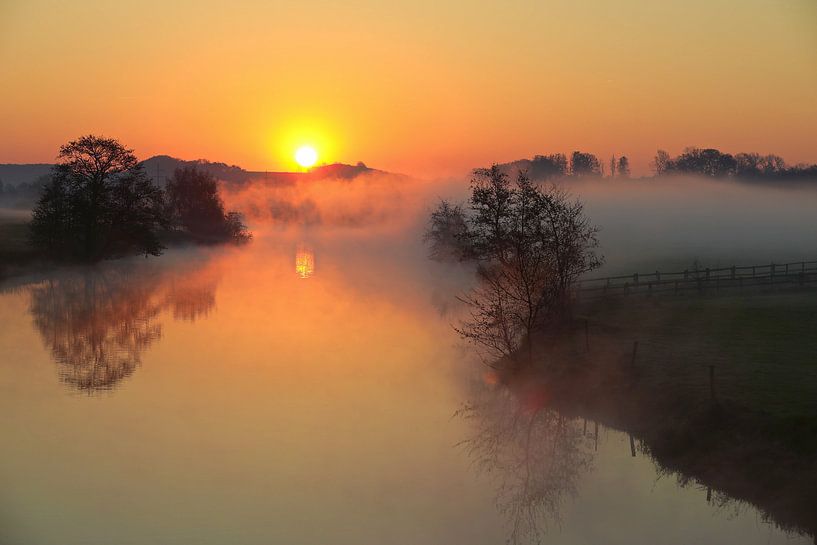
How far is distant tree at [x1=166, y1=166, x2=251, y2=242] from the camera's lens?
429ft

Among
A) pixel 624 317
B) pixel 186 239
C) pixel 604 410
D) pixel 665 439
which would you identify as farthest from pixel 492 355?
pixel 186 239

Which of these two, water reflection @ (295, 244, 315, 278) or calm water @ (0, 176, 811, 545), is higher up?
water reflection @ (295, 244, 315, 278)

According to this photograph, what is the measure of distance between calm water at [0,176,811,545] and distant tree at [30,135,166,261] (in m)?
30.3

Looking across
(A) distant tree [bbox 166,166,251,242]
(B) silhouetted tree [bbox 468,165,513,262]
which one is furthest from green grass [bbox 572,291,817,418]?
(A) distant tree [bbox 166,166,251,242]

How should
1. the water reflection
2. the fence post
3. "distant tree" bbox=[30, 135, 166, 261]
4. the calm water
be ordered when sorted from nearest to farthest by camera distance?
the calm water → the fence post → "distant tree" bbox=[30, 135, 166, 261] → the water reflection

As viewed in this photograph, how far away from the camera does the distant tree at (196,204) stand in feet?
429

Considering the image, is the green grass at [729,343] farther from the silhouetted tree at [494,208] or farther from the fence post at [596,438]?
the silhouetted tree at [494,208]

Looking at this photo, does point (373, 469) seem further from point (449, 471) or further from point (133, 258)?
point (133, 258)

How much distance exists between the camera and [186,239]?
132m

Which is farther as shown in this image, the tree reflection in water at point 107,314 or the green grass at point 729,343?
the tree reflection in water at point 107,314

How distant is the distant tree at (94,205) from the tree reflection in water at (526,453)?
61278mm

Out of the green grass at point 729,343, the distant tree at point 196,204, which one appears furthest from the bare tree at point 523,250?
the distant tree at point 196,204

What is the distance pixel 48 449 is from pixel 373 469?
464 inches

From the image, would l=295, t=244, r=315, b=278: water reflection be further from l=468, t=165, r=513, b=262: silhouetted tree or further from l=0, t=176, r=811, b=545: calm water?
l=468, t=165, r=513, b=262: silhouetted tree
